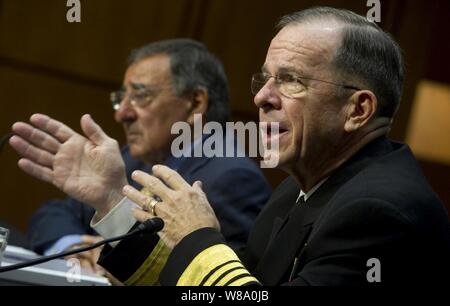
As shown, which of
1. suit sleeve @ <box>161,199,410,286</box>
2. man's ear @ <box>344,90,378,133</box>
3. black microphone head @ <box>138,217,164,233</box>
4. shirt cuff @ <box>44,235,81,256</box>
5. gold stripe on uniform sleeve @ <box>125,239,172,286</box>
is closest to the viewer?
suit sleeve @ <box>161,199,410,286</box>

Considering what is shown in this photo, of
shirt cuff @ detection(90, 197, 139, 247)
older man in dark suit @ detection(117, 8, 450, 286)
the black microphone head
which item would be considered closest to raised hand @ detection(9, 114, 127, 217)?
shirt cuff @ detection(90, 197, 139, 247)

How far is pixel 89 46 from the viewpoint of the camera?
430cm

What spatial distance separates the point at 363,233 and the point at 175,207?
42 cm

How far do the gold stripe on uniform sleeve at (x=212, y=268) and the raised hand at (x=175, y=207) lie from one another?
8 centimetres

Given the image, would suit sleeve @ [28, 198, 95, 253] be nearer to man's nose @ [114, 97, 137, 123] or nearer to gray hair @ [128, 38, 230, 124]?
man's nose @ [114, 97, 137, 123]

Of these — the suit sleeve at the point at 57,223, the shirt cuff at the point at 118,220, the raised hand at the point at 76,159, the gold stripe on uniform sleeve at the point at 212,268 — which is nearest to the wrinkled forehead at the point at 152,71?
the suit sleeve at the point at 57,223

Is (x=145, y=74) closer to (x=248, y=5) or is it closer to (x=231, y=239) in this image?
(x=231, y=239)

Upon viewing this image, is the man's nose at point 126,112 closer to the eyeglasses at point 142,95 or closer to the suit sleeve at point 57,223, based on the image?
the eyeglasses at point 142,95

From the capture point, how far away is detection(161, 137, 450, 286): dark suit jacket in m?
1.46

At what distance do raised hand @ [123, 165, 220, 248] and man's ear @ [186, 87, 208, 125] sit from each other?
1.22m

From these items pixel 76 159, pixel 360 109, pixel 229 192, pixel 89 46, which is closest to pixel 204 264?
pixel 360 109

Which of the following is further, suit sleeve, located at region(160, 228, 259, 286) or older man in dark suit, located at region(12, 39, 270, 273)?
older man in dark suit, located at region(12, 39, 270, 273)

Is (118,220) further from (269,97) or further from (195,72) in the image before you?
(195,72)
